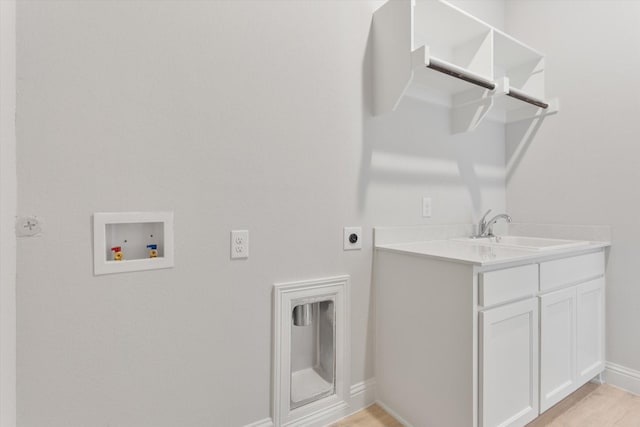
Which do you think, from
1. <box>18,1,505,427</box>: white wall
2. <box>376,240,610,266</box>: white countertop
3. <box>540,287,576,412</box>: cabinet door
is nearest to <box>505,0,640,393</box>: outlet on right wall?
<box>376,240,610,266</box>: white countertop

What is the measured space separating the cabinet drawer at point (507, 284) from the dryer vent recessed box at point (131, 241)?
1.25 metres

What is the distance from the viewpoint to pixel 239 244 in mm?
1372

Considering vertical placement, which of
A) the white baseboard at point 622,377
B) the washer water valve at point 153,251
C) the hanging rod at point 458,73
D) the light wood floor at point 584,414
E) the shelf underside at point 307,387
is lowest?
the light wood floor at point 584,414

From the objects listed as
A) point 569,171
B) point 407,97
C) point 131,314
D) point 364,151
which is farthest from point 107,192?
point 569,171

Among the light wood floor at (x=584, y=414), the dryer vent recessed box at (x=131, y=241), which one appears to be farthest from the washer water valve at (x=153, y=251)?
the light wood floor at (x=584, y=414)

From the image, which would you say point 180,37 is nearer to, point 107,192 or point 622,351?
point 107,192

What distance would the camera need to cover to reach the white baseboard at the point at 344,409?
1506 millimetres

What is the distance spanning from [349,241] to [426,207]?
63cm

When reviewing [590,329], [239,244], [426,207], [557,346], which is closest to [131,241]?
[239,244]

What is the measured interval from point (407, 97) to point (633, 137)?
136 centimetres

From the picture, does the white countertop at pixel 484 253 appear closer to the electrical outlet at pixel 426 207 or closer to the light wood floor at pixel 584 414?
the electrical outlet at pixel 426 207

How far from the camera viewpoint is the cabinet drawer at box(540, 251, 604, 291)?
1.57 metres

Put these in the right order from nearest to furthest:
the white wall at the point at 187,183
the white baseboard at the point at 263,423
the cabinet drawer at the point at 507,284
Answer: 1. the white wall at the point at 187,183
2. the cabinet drawer at the point at 507,284
3. the white baseboard at the point at 263,423

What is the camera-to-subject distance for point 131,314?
3.81 ft
